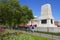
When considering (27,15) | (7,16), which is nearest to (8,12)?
(7,16)

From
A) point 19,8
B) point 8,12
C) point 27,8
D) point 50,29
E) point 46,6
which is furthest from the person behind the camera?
point 27,8

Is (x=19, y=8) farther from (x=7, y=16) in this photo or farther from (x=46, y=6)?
(x=46, y=6)

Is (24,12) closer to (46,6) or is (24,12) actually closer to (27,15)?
(27,15)

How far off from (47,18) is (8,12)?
13.6m

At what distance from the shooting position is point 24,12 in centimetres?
6575

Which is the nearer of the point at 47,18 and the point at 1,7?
the point at 47,18

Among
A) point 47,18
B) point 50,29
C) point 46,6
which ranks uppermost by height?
point 46,6

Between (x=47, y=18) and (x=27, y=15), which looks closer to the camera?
(x=47, y=18)

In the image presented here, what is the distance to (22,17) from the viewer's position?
6334cm

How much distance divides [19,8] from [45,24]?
13177mm

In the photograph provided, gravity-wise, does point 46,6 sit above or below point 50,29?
above

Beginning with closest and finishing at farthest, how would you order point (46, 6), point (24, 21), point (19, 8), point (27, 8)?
point (46, 6) → point (19, 8) → point (24, 21) → point (27, 8)

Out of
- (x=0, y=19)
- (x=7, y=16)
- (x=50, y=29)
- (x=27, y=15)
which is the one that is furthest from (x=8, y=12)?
(x=50, y=29)

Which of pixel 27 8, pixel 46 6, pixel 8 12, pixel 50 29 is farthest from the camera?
pixel 27 8
